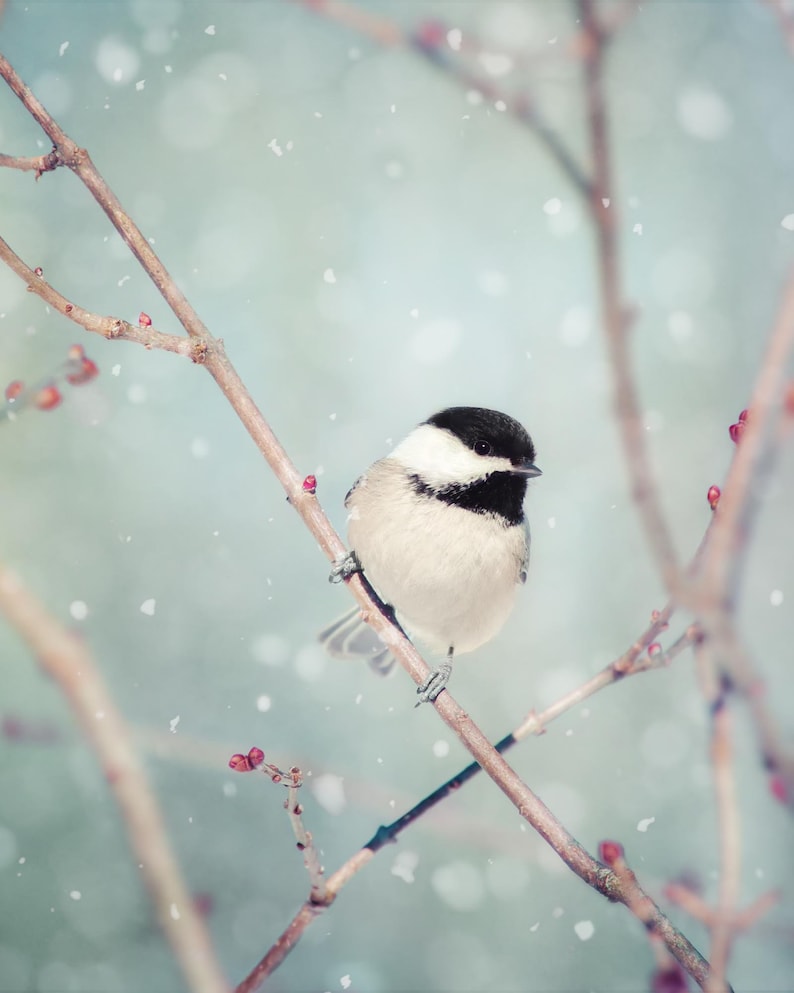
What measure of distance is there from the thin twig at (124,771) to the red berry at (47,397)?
323mm

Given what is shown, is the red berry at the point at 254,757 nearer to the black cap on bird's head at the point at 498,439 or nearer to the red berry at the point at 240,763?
the red berry at the point at 240,763

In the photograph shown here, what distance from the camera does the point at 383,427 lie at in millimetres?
1332

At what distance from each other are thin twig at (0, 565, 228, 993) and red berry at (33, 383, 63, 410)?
0.32 m

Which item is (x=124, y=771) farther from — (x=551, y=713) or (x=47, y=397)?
(x=551, y=713)

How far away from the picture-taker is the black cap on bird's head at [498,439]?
1.07m

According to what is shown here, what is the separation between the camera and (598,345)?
1326 millimetres

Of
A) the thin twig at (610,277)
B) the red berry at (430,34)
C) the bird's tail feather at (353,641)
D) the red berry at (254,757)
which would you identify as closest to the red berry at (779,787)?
the thin twig at (610,277)

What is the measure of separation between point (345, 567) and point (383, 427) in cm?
38

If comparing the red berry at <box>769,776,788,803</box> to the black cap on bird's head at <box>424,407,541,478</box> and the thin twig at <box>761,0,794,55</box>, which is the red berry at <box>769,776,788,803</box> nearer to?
the black cap on bird's head at <box>424,407,541,478</box>

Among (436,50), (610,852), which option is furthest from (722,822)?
(436,50)

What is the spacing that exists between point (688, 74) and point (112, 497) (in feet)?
3.73

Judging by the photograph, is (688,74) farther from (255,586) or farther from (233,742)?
(233,742)

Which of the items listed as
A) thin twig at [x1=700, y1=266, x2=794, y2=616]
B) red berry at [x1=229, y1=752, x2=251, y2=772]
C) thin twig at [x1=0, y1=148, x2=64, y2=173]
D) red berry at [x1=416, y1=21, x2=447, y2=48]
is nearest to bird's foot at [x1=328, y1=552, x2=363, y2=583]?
red berry at [x1=229, y1=752, x2=251, y2=772]

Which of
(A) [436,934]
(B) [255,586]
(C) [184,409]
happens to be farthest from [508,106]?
(A) [436,934]
